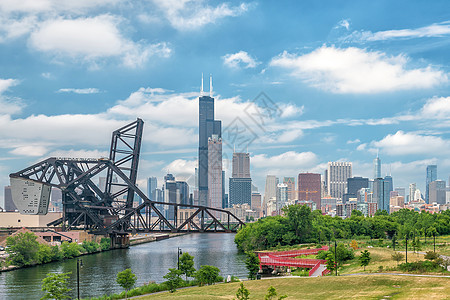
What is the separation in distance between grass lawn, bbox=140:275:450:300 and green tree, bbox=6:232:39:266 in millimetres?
47175

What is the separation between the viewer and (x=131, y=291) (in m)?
64.0

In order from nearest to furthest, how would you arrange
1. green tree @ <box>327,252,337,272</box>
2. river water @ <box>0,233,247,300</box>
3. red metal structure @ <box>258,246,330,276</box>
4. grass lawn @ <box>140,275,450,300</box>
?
grass lawn @ <box>140,275,450,300</box>
green tree @ <box>327,252,337,272</box>
river water @ <box>0,233,247,300</box>
red metal structure @ <box>258,246,330,276</box>

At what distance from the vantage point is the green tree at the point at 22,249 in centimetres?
9806

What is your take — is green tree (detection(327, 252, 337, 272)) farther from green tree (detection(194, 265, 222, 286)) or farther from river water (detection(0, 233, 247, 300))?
river water (detection(0, 233, 247, 300))

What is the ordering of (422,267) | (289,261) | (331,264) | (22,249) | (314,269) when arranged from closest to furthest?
1. (422,267)
2. (331,264)
3. (314,269)
4. (289,261)
5. (22,249)

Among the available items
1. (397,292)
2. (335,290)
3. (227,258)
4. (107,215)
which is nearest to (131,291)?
(335,290)

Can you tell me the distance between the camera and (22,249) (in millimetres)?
99812

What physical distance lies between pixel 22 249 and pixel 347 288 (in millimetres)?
66585

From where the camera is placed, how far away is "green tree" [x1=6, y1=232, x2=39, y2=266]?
9806 cm

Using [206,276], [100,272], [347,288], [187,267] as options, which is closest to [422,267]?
[347,288]

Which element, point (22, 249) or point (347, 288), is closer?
point (347, 288)

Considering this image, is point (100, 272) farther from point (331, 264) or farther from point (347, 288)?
point (347, 288)

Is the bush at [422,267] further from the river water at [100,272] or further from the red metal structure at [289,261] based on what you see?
the river water at [100,272]

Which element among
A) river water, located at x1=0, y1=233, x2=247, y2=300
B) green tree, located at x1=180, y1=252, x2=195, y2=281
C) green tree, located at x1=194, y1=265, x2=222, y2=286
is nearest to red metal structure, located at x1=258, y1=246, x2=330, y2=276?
river water, located at x1=0, y1=233, x2=247, y2=300
